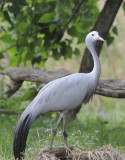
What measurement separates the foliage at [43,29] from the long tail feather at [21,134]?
246cm

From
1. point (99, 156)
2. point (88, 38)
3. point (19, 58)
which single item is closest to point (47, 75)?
point (19, 58)

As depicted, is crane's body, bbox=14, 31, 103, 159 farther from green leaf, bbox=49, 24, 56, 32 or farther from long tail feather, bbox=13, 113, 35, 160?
green leaf, bbox=49, 24, 56, 32

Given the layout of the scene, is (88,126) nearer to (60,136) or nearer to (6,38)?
(60,136)

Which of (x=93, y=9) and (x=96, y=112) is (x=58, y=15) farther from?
(x=96, y=112)

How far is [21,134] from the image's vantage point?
172 inches

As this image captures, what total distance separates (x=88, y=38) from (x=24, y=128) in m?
1.57

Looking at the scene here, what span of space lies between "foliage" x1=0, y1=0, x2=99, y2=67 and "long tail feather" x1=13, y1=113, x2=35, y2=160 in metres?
2.46

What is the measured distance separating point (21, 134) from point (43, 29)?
309 centimetres

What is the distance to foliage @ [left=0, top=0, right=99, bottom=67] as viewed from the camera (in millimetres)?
6625

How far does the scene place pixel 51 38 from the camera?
275 inches

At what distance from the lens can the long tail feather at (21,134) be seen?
4.32 metres

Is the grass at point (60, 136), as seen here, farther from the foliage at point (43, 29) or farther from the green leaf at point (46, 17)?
the green leaf at point (46, 17)

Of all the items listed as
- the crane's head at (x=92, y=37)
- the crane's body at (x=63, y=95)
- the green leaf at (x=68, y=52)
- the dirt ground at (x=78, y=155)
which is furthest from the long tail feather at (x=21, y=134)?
the green leaf at (x=68, y=52)

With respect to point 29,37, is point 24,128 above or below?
below
